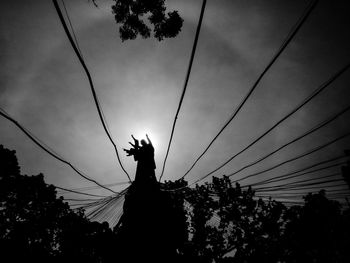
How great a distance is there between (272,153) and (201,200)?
12.7m

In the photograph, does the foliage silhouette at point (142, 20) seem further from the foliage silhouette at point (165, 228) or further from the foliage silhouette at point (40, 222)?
the foliage silhouette at point (40, 222)

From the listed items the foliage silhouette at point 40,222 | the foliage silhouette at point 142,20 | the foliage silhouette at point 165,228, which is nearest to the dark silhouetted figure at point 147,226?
the foliage silhouette at point 165,228

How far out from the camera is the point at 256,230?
15.4m

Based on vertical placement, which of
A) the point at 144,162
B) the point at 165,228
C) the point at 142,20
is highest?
the point at 142,20

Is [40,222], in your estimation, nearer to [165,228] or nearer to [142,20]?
[165,228]

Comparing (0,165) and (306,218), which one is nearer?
(0,165)

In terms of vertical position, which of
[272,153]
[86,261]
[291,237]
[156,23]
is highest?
[156,23]

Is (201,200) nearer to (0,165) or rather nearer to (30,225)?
(30,225)

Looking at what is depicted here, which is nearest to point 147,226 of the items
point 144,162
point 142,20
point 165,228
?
point 165,228

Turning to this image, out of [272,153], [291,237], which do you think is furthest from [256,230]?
[272,153]

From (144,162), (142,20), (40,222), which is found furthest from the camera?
(40,222)

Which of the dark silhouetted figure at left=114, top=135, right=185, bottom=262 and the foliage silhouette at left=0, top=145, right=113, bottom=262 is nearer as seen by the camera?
the dark silhouetted figure at left=114, top=135, right=185, bottom=262

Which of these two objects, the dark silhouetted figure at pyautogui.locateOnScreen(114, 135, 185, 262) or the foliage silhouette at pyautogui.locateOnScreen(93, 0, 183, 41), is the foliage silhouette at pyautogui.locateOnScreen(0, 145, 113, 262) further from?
the foliage silhouette at pyautogui.locateOnScreen(93, 0, 183, 41)

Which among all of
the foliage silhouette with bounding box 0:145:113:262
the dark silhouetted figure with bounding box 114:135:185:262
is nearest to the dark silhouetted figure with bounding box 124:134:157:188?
the dark silhouetted figure with bounding box 114:135:185:262
